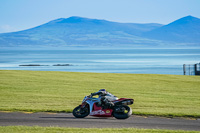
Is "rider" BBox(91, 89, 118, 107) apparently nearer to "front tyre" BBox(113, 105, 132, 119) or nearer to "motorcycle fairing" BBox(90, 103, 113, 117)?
"motorcycle fairing" BBox(90, 103, 113, 117)

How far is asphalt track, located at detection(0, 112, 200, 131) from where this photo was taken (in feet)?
41.7

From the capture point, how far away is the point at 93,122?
13.3m

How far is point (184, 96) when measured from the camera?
23344 millimetres

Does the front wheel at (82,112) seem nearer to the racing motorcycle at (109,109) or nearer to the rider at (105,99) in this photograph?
the racing motorcycle at (109,109)

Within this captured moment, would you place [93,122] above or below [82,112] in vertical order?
below

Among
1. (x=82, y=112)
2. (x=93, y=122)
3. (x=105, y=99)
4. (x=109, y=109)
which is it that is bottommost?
(x=93, y=122)

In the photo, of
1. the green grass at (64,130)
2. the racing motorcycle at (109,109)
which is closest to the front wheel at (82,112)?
the racing motorcycle at (109,109)

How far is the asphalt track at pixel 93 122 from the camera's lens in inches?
501

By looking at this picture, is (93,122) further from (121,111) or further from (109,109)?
(121,111)

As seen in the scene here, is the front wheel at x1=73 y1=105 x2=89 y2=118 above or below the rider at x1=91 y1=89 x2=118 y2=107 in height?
below

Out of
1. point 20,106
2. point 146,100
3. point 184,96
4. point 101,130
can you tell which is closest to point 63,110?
point 20,106

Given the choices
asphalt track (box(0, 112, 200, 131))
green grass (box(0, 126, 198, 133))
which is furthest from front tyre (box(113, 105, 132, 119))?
green grass (box(0, 126, 198, 133))

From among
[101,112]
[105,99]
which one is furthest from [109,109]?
[105,99]

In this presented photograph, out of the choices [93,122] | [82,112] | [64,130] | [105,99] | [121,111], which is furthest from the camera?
[82,112]
